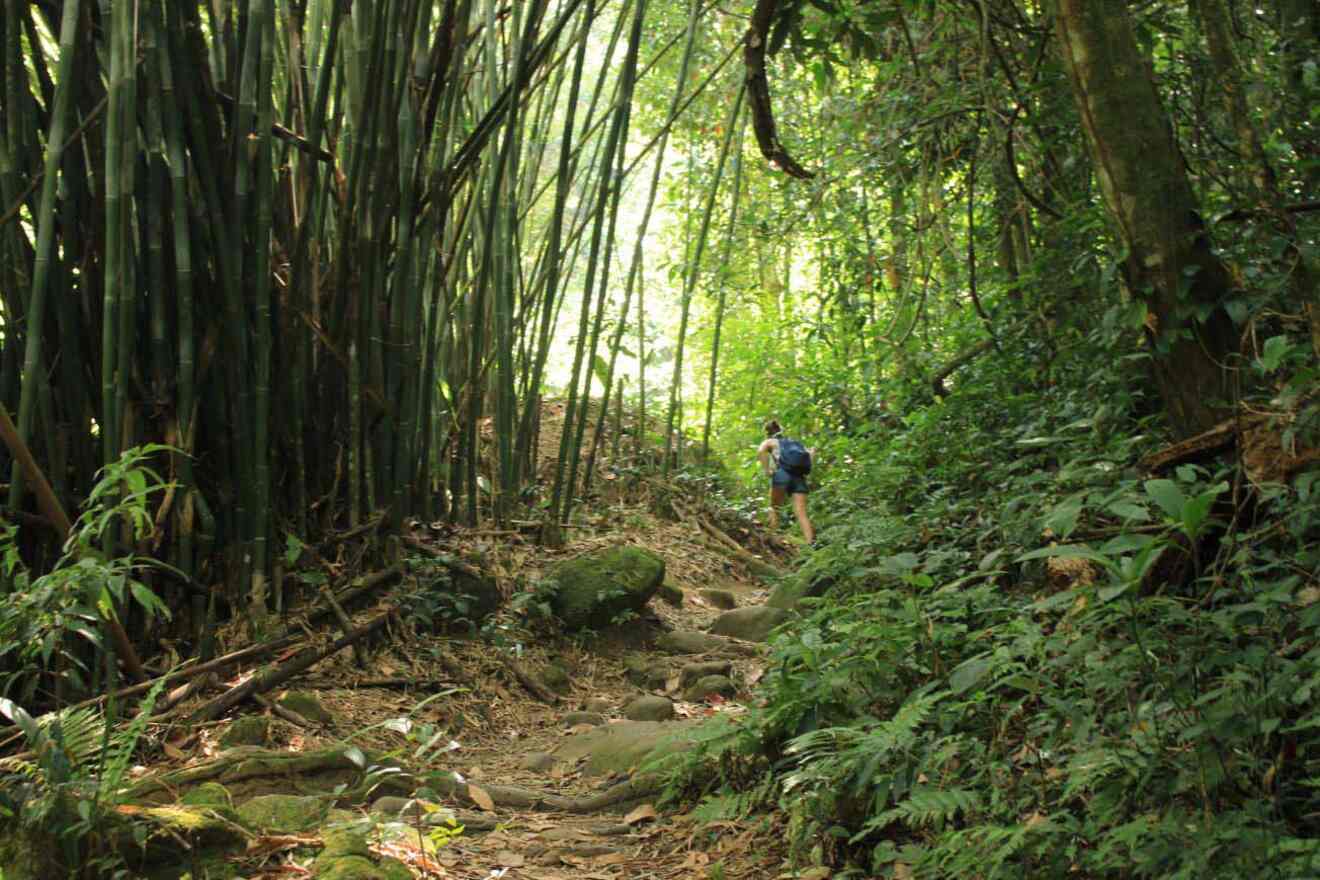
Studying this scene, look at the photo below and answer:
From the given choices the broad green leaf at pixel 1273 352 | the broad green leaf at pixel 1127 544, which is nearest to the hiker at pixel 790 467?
the broad green leaf at pixel 1273 352

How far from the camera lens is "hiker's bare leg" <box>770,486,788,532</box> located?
6.09m

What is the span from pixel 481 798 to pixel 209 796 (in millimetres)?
611

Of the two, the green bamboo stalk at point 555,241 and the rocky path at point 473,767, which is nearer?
the rocky path at point 473,767

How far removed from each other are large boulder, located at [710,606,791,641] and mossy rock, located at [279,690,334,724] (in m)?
1.64

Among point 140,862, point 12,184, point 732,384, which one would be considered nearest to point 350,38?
point 12,184

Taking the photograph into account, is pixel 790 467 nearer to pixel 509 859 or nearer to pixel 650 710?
pixel 650 710

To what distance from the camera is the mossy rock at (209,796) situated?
5.48ft

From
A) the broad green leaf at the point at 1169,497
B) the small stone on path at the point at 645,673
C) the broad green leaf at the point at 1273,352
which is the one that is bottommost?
the small stone on path at the point at 645,673

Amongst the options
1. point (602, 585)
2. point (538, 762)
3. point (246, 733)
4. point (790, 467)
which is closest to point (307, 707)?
point (246, 733)

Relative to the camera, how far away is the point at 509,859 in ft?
6.25

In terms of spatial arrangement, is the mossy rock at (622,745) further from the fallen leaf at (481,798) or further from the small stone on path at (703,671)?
the small stone on path at (703,671)

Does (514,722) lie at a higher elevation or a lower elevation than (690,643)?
lower

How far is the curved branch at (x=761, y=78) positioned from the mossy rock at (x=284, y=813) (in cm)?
190

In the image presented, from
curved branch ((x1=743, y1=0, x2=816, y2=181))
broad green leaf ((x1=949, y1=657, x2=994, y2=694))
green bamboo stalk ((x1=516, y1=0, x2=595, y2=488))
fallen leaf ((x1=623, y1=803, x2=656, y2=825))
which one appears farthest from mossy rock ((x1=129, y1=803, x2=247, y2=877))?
green bamboo stalk ((x1=516, y1=0, x2=595, y2=488))
